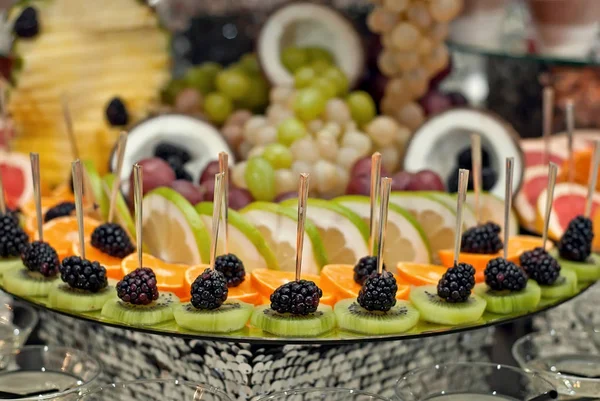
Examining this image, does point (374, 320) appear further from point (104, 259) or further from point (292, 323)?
point (104, 259)

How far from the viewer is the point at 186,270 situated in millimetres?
1823

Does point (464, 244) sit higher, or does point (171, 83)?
point (171, 83)

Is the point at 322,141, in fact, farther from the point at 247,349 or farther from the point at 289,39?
the point at 247,349

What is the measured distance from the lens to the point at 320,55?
275 centimetres

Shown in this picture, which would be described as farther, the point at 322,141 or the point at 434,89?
the point at 434,89

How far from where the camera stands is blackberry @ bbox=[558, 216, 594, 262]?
2.01m

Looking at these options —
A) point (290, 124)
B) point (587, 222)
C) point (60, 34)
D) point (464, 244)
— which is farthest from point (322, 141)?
point (60, 34)

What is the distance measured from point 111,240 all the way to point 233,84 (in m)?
1.00

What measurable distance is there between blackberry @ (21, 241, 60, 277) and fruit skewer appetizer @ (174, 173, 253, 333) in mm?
368

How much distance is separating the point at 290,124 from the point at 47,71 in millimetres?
880

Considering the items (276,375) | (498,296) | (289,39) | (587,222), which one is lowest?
(276,375)

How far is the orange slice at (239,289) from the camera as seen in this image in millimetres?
1725

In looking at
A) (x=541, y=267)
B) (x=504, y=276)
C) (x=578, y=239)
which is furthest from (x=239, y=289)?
(x=578, y=239)

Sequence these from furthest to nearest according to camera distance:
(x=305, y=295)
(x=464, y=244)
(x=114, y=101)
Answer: (x=114, y=101)
(x=464, y=244)
(x=305, y=295)
